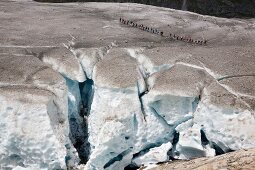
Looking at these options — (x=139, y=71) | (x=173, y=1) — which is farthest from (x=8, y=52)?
(x=173, y=1)

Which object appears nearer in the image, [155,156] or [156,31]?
[155,156]

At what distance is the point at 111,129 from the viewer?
2056 centimetres

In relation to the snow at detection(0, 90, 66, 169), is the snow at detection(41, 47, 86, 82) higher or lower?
higher

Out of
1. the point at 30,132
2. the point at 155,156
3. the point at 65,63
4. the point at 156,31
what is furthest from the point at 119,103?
the point at 156,31

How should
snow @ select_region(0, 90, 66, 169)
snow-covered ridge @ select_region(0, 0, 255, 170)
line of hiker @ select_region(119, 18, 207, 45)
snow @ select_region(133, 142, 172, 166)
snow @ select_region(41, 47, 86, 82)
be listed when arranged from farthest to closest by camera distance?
line of hiker @ select_region(119, 18, 207, 45), snow @ select_region(41, 47, 86, 82), snow @ select_region(133, 142, 172, 166), snow-covered ridge @ select_region(0, 0, 255, 170), snow @ select_region(0, 90, 66, 169)

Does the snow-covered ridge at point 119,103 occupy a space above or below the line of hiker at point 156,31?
below

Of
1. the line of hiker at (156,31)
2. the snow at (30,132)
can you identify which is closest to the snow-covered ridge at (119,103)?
the snow at (30,132)

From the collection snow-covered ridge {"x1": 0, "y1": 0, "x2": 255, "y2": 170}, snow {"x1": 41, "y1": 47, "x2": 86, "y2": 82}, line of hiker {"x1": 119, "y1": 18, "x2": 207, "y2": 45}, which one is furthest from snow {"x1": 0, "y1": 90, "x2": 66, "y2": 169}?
line of hiker {"x1": 119, "y1": 18, "x2": 207, "y2": 45}

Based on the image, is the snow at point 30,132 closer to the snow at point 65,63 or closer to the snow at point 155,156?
the snow at point 65,63

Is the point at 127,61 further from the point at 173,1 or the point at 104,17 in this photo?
the point at 173,1

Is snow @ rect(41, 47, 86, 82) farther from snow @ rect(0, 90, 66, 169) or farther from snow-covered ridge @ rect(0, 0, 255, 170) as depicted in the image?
snow @ rect(0, 90, 66, 169)

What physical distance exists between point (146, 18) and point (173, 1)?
3333cm

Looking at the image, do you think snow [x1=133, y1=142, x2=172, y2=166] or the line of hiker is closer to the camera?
snow [x1=133, y1=142, x2=172, y2=166]

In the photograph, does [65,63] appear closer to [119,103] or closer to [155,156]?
[119,103]
